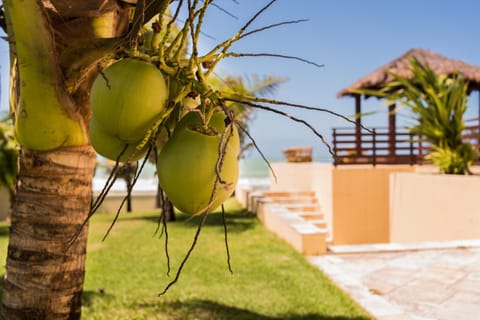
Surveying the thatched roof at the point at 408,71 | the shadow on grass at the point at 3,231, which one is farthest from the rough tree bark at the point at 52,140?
the thatched roof at the point at 408,71

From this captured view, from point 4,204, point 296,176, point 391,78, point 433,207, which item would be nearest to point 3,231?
point 4,204

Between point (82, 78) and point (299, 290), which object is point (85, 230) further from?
point (299, 290)

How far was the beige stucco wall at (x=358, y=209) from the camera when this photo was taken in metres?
13.8

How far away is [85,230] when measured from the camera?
1971mm

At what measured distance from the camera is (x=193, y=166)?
857 mm

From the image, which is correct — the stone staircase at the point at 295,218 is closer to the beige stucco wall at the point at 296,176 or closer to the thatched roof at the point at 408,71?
the beige stucco wall at the point at 296,176

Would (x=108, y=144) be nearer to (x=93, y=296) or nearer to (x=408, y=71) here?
(x=93, y=296)

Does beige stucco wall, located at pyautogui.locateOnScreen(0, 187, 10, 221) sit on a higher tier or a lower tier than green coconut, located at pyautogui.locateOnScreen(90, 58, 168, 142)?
lower

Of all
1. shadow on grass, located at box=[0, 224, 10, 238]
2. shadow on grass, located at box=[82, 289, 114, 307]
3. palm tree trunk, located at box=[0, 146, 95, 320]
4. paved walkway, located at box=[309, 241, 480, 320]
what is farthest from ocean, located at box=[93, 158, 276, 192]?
palm tree trunk, located at box=[0, 146, 95, 320]

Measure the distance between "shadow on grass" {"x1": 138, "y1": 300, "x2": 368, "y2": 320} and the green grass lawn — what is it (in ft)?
0.03

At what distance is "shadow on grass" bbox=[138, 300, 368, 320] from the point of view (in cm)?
479

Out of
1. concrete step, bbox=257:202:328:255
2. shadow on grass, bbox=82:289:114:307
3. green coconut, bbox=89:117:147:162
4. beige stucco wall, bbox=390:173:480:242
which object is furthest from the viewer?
beige stucco wall, bbox=390:173:480:242

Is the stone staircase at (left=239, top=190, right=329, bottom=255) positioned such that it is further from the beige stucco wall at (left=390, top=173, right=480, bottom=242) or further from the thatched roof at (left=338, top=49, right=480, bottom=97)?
the thatched roof at (left=338, top=49, right=480, bottom=97)

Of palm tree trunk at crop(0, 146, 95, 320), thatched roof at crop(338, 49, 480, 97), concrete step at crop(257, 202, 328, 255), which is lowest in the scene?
concrete step at crop(257, 202, 328, 255)
